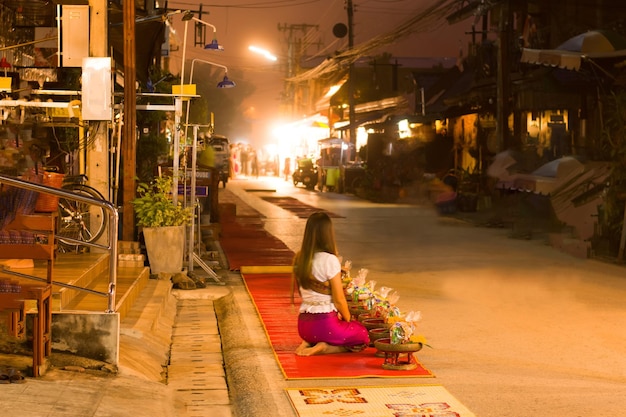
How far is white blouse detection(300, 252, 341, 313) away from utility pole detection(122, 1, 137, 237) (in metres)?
5.92

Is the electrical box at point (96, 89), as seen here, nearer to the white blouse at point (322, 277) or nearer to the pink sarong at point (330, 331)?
the white blouse at point (322, 277)

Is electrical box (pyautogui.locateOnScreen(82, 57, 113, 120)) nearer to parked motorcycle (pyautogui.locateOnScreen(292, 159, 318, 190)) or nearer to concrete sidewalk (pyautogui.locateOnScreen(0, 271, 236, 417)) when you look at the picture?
concrete sidewalk (pyautogui.locateOnScreen(0, 271, 236, 417))

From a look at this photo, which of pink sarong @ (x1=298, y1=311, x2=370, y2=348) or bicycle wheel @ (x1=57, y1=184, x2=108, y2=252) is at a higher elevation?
bicycle wheel @ (x1=57, y1=184, x2=108, y2=252)

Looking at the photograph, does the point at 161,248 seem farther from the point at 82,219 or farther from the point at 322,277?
the point at 322,277

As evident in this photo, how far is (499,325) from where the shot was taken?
10.4 m

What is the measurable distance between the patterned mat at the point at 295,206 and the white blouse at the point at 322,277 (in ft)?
59.5

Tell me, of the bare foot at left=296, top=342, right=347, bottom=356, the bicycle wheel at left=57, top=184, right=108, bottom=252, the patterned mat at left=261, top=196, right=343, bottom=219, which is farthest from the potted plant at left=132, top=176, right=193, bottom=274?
the patterned mat at left=261, top=196, right=343, bottom=219

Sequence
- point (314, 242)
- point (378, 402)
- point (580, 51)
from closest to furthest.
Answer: point (378, 402) → point (314, 242) → point (580, 51)

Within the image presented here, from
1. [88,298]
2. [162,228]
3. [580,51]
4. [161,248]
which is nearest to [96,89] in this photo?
[162,228]

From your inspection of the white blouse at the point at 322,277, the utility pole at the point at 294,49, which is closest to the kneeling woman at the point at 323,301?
the white blouse at the point at 322,277

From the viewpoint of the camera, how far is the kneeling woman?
8.48 m

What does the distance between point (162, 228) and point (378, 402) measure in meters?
6.78

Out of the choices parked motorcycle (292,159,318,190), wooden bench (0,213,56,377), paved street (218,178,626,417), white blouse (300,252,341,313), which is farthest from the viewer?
parked motorcycle (292,159,318,190)

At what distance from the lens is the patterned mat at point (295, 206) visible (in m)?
28.0
